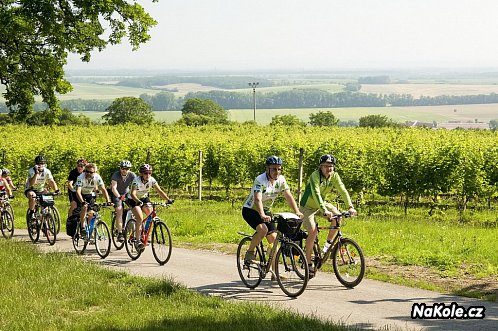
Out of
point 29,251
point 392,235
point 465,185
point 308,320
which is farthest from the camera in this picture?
point 465,185

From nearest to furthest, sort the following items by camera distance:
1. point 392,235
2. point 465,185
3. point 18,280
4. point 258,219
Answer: point 258,219, point 18,280, point 392,235, point 465,185

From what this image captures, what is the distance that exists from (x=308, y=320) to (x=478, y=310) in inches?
93.1

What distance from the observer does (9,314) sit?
9.23 metres

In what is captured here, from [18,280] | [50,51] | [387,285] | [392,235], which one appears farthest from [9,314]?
[50,51]

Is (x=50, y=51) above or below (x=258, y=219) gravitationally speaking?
above

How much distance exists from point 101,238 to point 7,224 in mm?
4561

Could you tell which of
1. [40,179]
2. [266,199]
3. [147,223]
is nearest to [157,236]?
[147,223]

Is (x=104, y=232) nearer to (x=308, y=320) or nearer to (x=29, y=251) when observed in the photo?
(x=29, y=251)

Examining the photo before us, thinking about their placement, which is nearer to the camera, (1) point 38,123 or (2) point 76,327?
(2) point 76,327

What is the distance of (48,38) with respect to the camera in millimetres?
26250

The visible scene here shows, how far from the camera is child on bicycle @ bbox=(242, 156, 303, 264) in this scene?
10.3 metres

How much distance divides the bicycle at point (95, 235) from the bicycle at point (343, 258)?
16.4ft

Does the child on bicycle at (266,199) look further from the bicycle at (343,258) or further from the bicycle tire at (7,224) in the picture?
the bicycle tire at (7,224)

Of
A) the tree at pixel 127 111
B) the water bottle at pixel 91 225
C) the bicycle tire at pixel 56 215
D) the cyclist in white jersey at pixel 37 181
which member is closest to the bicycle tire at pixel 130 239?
the water bottle at pixel 91 225
